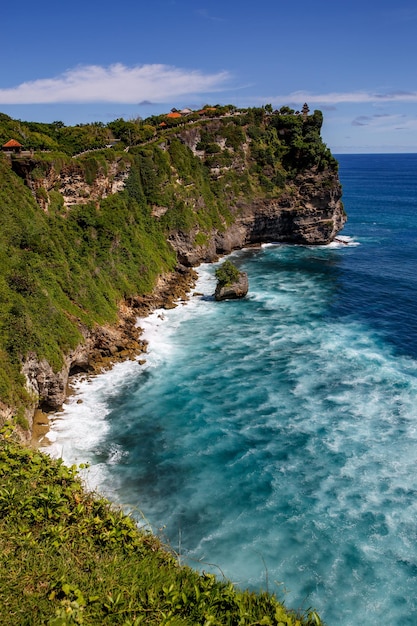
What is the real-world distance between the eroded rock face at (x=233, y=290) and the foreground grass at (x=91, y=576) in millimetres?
44929

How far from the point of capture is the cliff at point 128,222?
3450 cm

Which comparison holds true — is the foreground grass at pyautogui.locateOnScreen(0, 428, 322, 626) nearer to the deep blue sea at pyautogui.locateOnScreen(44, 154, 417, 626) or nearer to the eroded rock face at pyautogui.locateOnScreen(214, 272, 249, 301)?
the deep blue sea at pyautogui.locateOnScreen(44, 154, 417, 626)

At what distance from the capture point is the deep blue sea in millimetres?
21938

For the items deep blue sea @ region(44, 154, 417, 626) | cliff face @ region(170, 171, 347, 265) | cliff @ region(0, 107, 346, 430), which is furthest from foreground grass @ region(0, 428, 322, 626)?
cliff face @ region(170, 171, 347, 265)

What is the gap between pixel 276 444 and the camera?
100ft

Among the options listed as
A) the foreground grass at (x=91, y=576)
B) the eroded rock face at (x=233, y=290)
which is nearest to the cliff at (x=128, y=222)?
the eroded rock face at (x=233, y=290)

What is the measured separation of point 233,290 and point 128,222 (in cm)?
1685

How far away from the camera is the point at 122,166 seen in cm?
5997

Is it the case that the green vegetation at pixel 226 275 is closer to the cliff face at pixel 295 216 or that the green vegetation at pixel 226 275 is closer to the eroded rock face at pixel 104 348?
the eroded rock face at pixel 104 348

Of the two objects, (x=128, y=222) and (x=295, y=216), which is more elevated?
(x=128, y=222)

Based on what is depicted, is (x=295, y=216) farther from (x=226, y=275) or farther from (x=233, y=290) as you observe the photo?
(x=226, y=275)

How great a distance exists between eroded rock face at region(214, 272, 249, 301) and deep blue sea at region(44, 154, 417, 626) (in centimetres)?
126

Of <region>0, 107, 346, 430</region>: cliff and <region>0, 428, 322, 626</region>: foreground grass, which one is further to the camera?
<region>0, 107, 346, 430</region>: cliff

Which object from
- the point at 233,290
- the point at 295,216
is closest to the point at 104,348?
the point at 233,290
